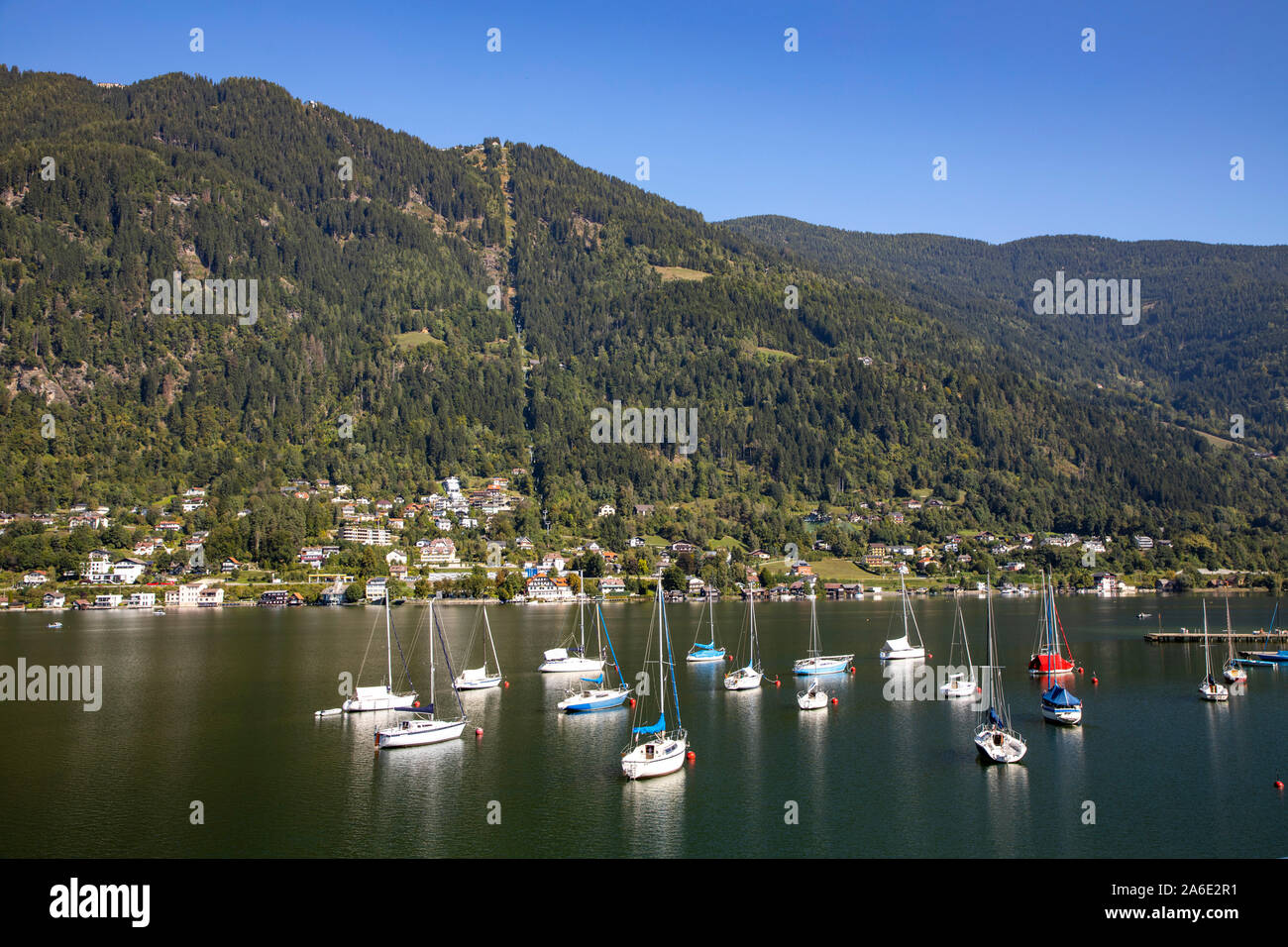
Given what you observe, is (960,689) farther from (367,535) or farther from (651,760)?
(367,535)

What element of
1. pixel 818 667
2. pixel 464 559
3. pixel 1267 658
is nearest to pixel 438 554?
pixel 464 559

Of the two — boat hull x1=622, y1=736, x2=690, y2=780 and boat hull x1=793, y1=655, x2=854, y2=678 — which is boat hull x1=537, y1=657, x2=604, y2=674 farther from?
boat hull x1=622, y1=736, x2=690, y2=780

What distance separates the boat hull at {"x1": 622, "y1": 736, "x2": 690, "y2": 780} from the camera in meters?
43.2

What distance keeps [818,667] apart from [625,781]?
33.0 metres

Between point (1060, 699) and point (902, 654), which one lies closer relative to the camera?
point (1060, 699)

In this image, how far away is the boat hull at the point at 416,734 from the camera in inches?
1935

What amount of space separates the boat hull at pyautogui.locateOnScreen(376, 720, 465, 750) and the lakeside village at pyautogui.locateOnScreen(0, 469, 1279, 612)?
81.1 m

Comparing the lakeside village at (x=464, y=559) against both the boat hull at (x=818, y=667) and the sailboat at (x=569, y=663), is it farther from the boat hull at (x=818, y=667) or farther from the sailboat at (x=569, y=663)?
the boat hull at (x=818, y=667)

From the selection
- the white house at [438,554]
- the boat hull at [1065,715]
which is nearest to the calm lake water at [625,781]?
the boat hull at [1065,715]

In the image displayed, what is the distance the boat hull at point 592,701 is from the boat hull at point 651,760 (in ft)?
47.5

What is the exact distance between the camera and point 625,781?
4331 cm

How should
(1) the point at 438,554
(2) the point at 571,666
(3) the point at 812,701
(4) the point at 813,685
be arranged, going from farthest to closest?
(1) the point at 438,554, (2) the point at 571,666, (4) the point at 813,685, (3) the point at 812,701
